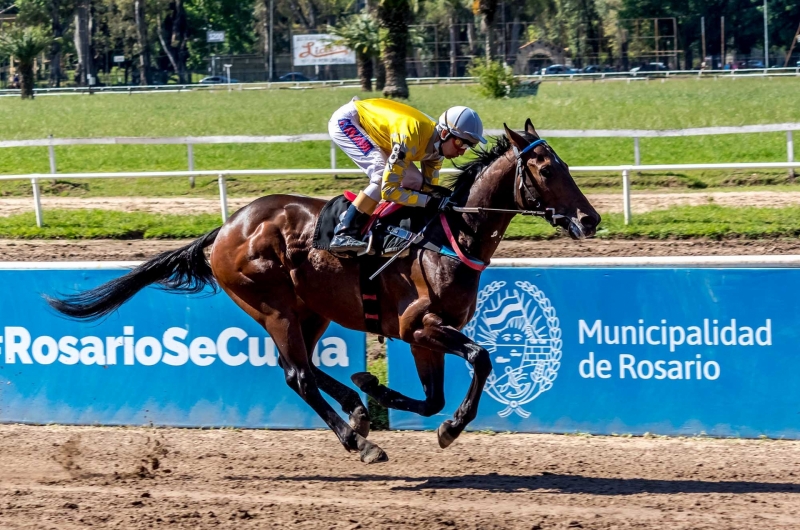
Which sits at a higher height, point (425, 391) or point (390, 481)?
point (425, 391)

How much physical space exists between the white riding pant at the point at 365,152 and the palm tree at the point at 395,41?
18293 millimetres

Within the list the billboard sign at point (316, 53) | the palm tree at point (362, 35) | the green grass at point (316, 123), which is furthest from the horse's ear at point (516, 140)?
the billboard sign at point (316, 53)

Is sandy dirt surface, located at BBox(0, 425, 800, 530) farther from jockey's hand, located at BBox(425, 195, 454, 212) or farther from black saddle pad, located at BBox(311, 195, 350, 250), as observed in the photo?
jockey's hand, located at BBox(425, 195, 454, 212)

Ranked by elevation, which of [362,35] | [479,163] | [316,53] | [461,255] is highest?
[316,53]

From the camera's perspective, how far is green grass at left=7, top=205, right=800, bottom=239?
11.5 m

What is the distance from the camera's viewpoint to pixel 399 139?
525 cm

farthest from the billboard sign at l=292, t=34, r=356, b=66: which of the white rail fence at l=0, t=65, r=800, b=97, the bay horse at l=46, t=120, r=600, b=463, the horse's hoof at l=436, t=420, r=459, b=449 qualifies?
the horse's hoof at l=436, t=420, r=459, b=449

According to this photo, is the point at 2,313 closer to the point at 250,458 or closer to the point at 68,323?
the point at 68,323

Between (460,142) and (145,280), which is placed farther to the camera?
(145,280)

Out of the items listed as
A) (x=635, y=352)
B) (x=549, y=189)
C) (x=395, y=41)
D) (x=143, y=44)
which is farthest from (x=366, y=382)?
(x=143, y=44)

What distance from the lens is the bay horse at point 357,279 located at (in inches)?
207

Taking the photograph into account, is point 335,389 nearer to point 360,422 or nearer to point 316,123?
point 360,422

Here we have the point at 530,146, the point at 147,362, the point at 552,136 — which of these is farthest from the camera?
the point at 552,136

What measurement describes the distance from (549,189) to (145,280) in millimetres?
2707
